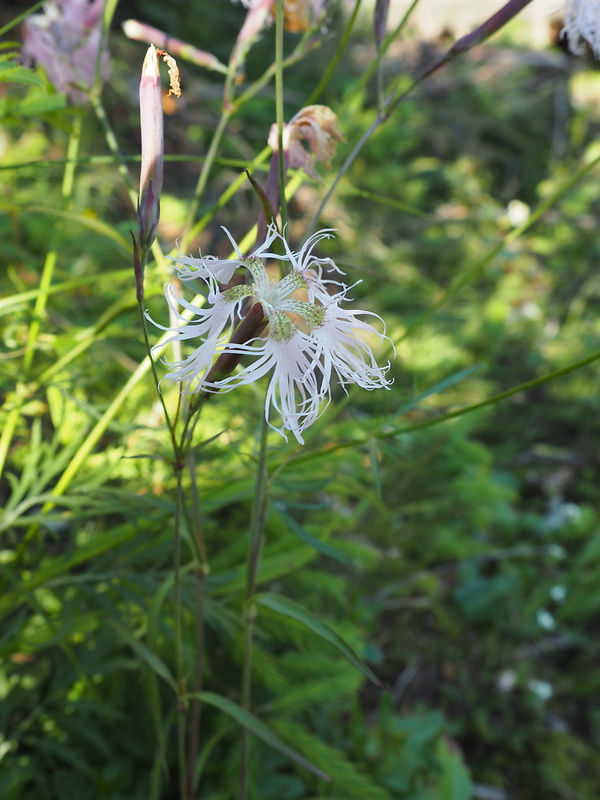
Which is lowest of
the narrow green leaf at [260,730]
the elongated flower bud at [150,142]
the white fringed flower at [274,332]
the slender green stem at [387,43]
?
the narrow green leaf at [260,730]

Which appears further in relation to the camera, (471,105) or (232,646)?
(471,105)

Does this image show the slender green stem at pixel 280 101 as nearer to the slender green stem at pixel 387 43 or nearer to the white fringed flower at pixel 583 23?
the slender green stem at pixel 387 43

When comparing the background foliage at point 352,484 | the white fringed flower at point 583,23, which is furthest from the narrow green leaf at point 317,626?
the white fringed flower at point 583,23

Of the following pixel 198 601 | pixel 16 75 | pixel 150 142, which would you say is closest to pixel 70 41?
pixel 16 75

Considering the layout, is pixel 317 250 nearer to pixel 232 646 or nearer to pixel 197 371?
pixel 232 646

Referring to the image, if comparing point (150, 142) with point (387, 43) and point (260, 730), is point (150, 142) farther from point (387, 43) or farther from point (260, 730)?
point (260, 730)

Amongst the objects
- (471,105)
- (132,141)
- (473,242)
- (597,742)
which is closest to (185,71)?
(132,141)
